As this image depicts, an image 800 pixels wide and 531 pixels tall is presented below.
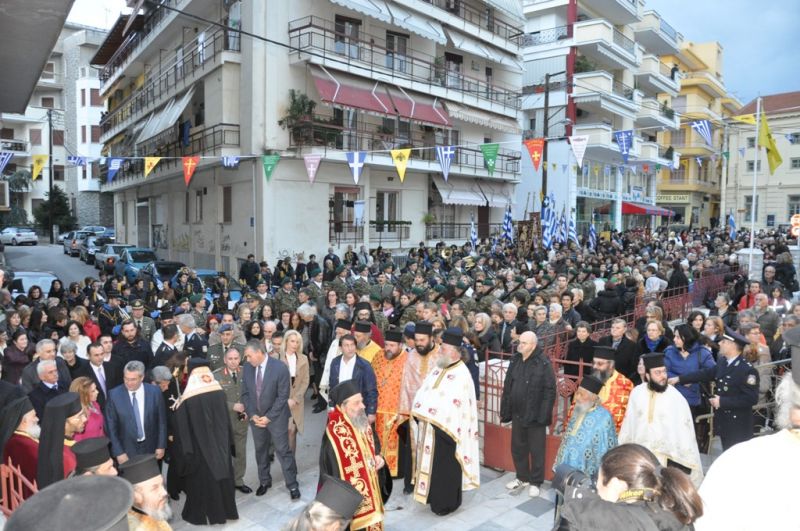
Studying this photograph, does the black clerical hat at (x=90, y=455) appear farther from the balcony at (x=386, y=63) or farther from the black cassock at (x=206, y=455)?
the balcony at (x=386, y=63)

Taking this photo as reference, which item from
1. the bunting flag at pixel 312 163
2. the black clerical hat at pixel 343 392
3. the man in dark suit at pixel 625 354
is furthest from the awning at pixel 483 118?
the black clerical hat at pixel 343 392

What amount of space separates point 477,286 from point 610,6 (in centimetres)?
2946

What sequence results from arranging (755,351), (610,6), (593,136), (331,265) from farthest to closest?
(610,6), (593,136), (331,265), (755,351)

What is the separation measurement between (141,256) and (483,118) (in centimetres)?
1646

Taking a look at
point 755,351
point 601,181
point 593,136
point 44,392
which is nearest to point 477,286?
point 755,351

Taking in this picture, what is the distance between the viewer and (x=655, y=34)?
40.7 m

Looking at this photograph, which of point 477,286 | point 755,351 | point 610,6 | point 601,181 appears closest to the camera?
point 755,351

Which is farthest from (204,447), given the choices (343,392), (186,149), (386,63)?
(186,149)

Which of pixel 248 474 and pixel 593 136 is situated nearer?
pixel 248 474

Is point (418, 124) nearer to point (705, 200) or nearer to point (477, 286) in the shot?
point (477, 286)

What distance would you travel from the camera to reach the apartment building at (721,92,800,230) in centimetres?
4844

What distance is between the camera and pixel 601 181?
3844cm

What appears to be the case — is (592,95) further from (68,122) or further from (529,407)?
(68,122)

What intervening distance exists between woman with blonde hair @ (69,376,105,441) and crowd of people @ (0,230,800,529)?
2cm
